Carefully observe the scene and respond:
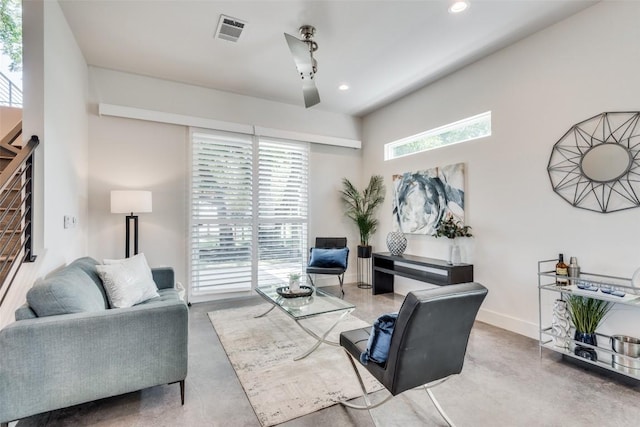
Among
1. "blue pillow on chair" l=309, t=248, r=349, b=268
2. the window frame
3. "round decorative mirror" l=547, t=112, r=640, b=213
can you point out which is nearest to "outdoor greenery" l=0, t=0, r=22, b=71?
"blue pillow on chair" l=309, t=248, r=349, b=268

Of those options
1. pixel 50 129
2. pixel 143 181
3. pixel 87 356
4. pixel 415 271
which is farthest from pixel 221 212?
pixel 415 271

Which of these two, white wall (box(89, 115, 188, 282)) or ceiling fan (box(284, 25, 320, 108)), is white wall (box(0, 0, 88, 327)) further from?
ceiling fan (box(284, 25, 320, 108))

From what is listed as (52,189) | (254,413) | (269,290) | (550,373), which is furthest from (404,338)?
(52,189)

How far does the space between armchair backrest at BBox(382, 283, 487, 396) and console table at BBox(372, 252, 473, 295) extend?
1999 mm

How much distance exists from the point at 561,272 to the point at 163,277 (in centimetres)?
402

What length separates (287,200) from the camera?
199 inches

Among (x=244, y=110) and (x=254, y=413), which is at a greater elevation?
(x=244, y=110)

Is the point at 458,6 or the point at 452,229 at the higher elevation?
the point at 458,6

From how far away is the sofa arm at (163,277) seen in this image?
132 inches

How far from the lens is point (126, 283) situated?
8.61ft

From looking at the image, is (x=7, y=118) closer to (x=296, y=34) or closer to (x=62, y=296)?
(x=62, y=296)

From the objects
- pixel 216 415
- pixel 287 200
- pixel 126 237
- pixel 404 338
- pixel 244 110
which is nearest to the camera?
pixel 404 338

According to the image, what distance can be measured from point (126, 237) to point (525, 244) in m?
4.61

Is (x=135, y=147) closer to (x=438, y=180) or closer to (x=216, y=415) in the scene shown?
(x=216, y=415)
